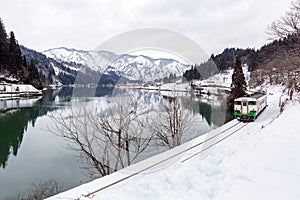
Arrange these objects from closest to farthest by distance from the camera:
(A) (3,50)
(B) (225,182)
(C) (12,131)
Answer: (B) (225,182) → (C) (12,131) → (A) (3,50)

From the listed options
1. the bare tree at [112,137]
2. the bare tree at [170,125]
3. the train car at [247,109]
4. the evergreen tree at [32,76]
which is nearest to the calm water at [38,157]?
the bare tree at [112,137]

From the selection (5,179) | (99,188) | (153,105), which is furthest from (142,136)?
(99,188)

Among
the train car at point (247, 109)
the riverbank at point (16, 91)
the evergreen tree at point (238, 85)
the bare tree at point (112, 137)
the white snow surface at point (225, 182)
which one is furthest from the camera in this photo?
the riverbank at point (16, 91)

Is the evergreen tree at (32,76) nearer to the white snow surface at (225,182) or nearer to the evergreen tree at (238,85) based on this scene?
the evergreen tree at (238,85)

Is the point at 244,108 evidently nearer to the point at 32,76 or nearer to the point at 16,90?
the point at 16,90

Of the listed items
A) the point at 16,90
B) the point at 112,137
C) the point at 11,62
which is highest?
the point at 11,62

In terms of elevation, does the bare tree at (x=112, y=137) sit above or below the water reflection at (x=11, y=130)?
above

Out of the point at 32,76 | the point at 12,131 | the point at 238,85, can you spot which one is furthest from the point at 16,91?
the point at 238,85

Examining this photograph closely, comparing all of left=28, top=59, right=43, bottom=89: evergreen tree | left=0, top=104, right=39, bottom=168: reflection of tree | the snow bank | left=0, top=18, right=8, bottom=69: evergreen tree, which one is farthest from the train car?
left=28, top=59, right=43, bottom=89: evergreen tree

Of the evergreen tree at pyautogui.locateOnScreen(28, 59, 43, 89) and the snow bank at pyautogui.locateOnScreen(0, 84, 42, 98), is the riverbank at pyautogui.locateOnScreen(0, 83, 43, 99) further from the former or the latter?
the evergreen tree at pyautogui.locateOnScreen(28, 59, 43, 89)

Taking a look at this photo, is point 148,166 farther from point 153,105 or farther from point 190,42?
point 153,105

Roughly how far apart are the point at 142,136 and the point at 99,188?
28.4 ft

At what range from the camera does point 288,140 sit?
28.4ft

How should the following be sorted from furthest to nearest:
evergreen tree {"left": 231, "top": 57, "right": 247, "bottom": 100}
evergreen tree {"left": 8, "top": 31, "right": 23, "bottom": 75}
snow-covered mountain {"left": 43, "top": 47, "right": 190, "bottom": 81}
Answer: evergreen tree {"left": 8, "top": 31, "right": 23, "bottom": 75}, evergreen tree {"left": 231, "top": 57, "right": 247, "bottom": 100}, snow-covered mountain {"left": 43, "top": 47, "right": 190, "bottom": 81}
